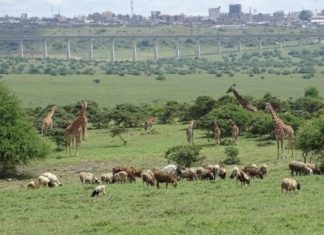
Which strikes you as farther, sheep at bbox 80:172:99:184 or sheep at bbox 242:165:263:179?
sheep at bbox 80:172:99:184

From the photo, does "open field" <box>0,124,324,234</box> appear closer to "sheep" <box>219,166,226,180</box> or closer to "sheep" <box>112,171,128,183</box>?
"sheep" <box>112,171,128,183</box>

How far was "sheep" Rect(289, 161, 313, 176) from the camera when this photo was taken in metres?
27.4

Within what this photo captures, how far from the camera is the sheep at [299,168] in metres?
27.4

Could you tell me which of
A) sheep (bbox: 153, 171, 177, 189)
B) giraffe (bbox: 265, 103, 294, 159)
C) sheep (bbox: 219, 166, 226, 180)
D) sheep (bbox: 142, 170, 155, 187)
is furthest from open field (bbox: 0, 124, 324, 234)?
giraffe (bbox: 265, 103, 294, 159)

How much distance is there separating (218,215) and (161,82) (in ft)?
293

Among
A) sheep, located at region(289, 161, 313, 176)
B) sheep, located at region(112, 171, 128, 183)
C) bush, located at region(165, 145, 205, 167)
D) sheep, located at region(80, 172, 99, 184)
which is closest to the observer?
sheep, located at region(289, 161, 313, 176)

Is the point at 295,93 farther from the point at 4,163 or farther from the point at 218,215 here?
the point at 218,215

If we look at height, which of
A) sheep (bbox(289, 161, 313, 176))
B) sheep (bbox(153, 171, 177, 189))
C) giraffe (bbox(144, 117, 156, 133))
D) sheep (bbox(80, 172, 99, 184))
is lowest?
giraffe (bbox(144, 117, 156, 133))

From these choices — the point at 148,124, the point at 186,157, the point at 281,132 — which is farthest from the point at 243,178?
the point at 148,124

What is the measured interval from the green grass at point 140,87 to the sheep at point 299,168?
158ft

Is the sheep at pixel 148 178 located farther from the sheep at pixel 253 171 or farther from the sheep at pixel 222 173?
the sheep at pixel 253 171

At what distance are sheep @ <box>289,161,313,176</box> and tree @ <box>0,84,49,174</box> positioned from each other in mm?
10240

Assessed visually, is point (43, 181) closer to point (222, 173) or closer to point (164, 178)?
point (164, 178)

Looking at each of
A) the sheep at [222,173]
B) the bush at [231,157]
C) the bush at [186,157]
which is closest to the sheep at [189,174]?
the sheep at [222,173]
